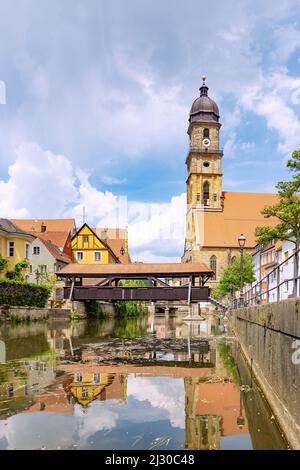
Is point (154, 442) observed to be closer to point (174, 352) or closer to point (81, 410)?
point (81, 410)

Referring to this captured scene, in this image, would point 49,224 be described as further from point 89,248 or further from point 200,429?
point 200,429

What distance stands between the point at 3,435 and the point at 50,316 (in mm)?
25622

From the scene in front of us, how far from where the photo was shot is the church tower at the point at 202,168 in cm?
7388

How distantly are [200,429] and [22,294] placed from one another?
77.0 feet

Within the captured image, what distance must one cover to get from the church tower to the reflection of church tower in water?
6601 cm

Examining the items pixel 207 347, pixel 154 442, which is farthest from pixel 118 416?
pixel 207 347

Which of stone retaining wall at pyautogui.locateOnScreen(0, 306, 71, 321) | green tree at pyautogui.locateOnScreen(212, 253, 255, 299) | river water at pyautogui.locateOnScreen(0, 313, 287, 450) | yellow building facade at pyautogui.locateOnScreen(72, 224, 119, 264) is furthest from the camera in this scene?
yellow building facade at pyautogui.locateOnScreen(72, 224, 119, 264)

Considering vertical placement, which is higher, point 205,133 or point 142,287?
point 205,133

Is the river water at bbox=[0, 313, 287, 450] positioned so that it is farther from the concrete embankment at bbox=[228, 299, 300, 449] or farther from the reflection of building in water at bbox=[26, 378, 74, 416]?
the concrete embankment at bbox=[228, 299, 300, 449]

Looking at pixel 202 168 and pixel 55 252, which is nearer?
pixel 55 252

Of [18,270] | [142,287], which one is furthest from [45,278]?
[142,287]

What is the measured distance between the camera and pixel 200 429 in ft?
18.8

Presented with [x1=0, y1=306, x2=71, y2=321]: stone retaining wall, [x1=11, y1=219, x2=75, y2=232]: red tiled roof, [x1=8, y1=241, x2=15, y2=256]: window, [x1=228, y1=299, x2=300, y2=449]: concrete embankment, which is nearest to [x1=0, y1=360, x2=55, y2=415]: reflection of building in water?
[x1=228, y1=299, x2=300, y2=449]: concrete embankment

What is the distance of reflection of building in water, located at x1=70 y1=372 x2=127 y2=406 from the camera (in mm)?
7353
